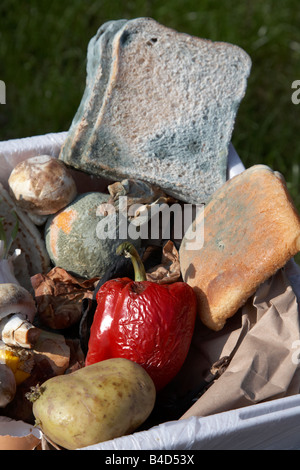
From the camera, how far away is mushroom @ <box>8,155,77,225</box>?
2115 millimetres

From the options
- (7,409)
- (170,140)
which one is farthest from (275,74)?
(7,409)

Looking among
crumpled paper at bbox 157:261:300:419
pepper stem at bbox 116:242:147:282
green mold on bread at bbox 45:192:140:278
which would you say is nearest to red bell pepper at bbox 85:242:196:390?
pepper stem at bbox 116:242:147:282

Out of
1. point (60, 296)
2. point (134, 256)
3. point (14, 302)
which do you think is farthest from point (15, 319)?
point (134, 256)

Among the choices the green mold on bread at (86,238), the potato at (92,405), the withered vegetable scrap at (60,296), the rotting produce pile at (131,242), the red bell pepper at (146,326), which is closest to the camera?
the potato at (92,405)

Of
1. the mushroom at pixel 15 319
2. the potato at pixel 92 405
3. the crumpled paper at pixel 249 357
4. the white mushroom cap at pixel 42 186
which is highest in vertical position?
the white mushroom cap at pixel 42 186

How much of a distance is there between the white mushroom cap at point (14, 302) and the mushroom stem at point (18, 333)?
0.03m

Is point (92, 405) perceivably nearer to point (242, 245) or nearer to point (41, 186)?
point (242, 245)

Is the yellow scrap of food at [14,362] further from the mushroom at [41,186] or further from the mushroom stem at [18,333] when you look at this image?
the mushroom at [41,186]

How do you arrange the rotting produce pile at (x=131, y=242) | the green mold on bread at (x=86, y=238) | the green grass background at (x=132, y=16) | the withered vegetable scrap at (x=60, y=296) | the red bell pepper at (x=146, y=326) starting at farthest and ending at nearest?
the green grass background at (x=132, y=16), the green mold on bread at (x=86, y=238), the withered vegetable scrap at (x=60, y=296), the red bell pepper at (x=146, y=326), the rotting produce pile at (x=131, y=242)

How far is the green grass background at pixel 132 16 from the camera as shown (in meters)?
3.60

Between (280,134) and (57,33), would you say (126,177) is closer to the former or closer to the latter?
(280,134)

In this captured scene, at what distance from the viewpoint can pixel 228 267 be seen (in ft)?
6.22

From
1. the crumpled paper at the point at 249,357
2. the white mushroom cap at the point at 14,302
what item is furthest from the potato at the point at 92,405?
the white mushroom cap at the point at 14,302

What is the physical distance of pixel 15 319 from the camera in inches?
70.4
